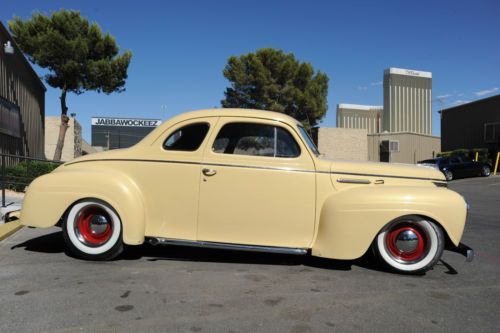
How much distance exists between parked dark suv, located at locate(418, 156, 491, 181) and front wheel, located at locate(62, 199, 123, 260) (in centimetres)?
2119

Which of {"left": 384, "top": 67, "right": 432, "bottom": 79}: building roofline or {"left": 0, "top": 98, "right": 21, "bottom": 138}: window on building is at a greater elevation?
{"left": 384, "top": 67, "right": 432, "bottom": 79}: building roofline

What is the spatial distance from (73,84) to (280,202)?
20530 mm

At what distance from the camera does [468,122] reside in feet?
108

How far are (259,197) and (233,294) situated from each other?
3.86 ft

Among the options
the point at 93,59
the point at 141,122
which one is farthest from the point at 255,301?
the point at 141,122

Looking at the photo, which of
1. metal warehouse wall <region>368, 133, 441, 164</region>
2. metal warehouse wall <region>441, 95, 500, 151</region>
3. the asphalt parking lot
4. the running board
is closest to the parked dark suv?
metal warehouse wall <region>441, 95, 500, 151</region>

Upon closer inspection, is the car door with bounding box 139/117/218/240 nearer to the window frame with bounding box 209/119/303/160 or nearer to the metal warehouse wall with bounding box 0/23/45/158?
the window frame with bounding box 209/119/303/160

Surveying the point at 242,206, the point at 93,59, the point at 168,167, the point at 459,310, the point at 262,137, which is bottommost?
the point at 459,310

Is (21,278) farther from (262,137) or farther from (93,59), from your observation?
(93,59)

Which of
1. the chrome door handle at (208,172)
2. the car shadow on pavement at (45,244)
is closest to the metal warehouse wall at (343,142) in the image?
the car shadow on pavement at (45,244)

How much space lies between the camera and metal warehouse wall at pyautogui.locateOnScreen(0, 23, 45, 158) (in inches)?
541

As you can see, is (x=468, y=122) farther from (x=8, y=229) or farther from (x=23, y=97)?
(x=8, y=229)

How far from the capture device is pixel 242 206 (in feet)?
15.2

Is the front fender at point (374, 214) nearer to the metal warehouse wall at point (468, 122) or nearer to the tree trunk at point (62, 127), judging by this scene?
the tree trunk at point (62, 127)
